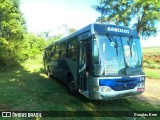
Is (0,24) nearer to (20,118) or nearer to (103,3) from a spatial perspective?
(103,3)

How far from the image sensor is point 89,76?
739 centimetres

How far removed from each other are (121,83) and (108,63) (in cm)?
88

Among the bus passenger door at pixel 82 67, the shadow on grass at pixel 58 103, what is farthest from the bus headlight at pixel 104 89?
the bus passenger door at pixel 82 67

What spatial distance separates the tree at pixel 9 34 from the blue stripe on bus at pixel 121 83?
50.6ft

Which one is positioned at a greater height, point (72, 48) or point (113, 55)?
point (72, 48)

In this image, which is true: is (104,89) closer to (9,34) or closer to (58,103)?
(58,103)

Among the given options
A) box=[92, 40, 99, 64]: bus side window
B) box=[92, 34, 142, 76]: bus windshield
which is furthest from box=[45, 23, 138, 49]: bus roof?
box=[92, 40, 99, 64]: bus side window

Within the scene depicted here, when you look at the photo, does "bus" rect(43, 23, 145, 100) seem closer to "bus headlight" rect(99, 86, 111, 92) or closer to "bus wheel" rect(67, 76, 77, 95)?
"bus headlight" rect(99, 86, 111, 92)

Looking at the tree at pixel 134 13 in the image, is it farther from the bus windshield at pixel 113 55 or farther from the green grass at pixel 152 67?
the bus windshield at pixel 113 55

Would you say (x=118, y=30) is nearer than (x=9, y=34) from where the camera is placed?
Yes

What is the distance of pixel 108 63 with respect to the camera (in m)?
7.20

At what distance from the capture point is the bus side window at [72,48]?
9255 mm

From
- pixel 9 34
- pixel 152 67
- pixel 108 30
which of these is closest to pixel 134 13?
pixel 152 67

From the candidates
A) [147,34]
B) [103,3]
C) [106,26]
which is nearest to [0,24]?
[103,3]
